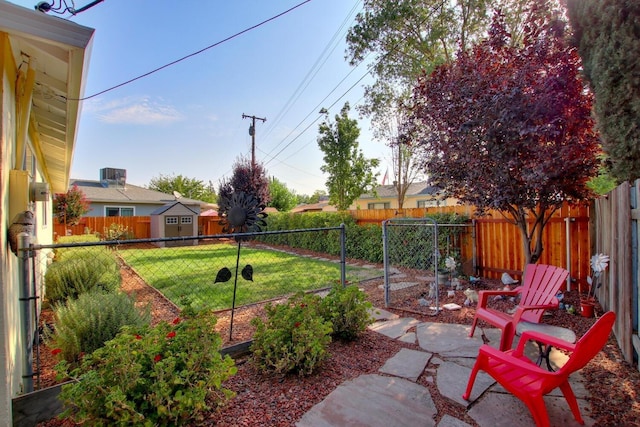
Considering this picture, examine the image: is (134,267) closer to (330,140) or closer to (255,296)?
(255,296)

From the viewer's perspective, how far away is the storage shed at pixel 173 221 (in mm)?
15719

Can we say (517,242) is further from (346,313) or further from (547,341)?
(346,313)

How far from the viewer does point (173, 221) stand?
52.7ft

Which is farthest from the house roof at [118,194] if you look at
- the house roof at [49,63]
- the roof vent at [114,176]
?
the house roof at [49,63]

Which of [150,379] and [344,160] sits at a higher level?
[344,160]

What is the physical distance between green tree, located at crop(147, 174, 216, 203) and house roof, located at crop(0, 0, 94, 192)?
35420mm

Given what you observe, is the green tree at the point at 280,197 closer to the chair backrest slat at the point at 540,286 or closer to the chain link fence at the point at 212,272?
the chain link fence at the point at 212,272

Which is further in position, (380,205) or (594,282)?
(380,205)

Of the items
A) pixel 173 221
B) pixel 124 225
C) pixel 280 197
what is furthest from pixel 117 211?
pixel 280 197

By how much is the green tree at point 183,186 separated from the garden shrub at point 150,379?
37.8m

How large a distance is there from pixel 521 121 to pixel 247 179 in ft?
41.2

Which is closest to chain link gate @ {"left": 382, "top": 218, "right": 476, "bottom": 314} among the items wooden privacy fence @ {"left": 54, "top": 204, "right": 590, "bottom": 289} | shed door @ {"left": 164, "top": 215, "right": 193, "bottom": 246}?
wooden privacy fence @ {"left": 54, "top": 204, "right": 590, "bottom": 289}

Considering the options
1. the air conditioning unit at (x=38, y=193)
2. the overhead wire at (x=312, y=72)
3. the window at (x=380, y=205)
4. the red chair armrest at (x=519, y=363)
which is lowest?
the red chair armrest at (x=519, y=363)

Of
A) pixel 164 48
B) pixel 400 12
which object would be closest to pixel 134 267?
pixel 164 48
